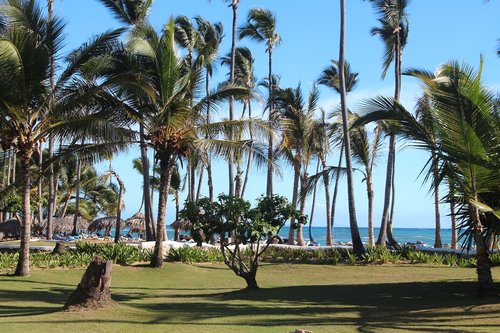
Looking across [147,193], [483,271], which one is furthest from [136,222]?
[483,271]

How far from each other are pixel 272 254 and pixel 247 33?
16850mm

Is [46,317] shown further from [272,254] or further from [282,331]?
[272,254]

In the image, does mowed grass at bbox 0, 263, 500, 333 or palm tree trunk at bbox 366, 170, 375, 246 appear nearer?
mowed grass at bbox 0, 263, 500, 333

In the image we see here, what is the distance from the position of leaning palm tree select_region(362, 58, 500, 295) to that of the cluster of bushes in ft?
30.1

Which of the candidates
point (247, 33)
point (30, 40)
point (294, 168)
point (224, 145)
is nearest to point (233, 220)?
point (224, 145)

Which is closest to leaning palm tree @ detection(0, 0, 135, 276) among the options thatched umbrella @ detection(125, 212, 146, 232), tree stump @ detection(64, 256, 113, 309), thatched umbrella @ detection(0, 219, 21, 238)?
tree stump @ detection(64, 256, 113, 309)

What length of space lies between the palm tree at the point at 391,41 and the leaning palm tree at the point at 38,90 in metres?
14.6

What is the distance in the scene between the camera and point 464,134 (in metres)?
10.9

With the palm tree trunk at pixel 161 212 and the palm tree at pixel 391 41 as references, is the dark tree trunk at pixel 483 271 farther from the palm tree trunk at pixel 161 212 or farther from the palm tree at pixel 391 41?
the palm tree at pixel 391 41

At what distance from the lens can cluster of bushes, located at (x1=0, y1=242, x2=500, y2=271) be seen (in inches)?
736

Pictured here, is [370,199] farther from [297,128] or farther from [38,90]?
[38,90]

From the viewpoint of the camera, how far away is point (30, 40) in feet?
48.8

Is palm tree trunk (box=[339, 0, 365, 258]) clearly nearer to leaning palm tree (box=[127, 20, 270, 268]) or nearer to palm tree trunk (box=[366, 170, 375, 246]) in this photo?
palm tree trunk (box=[366, 170, 375, 246])

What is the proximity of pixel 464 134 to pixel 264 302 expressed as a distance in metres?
5.63
